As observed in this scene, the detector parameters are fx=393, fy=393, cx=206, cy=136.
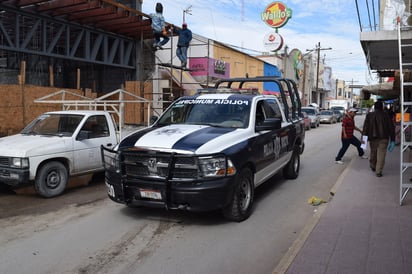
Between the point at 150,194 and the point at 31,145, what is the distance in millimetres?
3009

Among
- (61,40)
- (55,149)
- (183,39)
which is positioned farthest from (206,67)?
(55,149)

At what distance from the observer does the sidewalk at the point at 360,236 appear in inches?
159

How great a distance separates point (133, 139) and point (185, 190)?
119 centimetres

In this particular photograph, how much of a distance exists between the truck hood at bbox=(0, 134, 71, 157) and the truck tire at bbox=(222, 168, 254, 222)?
12.0 ft

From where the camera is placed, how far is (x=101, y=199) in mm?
7387

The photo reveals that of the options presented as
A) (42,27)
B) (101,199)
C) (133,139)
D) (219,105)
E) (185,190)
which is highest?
(42,27)

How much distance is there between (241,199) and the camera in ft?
19.7

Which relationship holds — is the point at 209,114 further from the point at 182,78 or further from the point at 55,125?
the point at 182,78

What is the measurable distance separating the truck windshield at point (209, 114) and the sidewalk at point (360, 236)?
6.73 feet

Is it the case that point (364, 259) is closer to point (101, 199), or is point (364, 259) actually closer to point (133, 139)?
point (133, 139)

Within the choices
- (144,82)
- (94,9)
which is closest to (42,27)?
(94,9)

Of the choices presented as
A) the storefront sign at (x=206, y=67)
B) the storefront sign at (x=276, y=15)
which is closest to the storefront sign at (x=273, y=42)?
the storefront sign at (x=276, y=15)

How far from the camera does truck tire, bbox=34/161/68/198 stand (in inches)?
285

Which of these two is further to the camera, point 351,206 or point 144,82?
point 144,82
